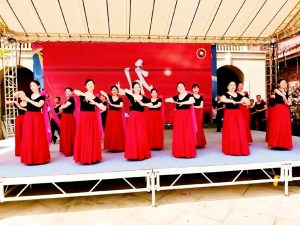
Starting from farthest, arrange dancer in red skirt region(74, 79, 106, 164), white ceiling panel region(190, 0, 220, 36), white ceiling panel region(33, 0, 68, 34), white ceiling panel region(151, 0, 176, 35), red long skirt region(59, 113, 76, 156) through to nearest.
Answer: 1. white ceiling panel region(190, 0, 220, 36)
2. white ceiling panel region(151, 0, 176, 35)
3. white ceiling panel region(33, 0, 68, 34)
4. red long skirt region(59, 113, 76, 156)
5. dancer in red skirt region(74, 79, 106, 164)

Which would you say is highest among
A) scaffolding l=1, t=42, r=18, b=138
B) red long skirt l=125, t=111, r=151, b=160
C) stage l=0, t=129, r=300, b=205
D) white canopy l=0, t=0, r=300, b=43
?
white canopy l=0, t=0, r=300, b=43

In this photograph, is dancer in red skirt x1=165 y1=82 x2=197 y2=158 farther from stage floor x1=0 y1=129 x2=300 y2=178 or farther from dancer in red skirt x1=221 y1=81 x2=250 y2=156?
dancer in red skirt x1=221 y1=81 x2=250 y2=156

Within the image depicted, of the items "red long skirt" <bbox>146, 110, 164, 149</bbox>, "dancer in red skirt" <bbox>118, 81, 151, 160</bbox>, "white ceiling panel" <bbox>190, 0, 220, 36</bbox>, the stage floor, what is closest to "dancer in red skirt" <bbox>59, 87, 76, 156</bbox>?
the stage floor

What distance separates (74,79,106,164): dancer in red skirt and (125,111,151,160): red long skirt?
0.44 meters

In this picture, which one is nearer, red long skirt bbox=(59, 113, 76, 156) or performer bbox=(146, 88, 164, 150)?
red long skirt bbox=(59, 113, 76, 156)

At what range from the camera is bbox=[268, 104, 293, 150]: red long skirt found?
469 cm

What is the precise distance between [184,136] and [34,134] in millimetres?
2218

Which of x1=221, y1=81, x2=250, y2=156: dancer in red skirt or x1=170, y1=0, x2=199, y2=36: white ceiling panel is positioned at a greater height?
x1=170, y1=0, x2=199, y2=36: white ceiling panel

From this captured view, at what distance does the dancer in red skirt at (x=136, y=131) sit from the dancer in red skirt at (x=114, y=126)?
91 centimetres

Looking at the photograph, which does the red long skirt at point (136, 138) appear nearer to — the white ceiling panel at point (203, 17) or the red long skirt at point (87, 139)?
the red long skirt at point (87, 139)

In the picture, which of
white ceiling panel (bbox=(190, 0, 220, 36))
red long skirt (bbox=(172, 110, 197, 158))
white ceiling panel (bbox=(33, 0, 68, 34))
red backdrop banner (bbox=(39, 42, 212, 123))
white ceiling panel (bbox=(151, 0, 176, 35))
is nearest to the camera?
red long skirt (bbox=(172, 110, 197, 158))

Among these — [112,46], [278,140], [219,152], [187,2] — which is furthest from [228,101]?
[112,46]

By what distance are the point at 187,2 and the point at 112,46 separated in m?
3.23

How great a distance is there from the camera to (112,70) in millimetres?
8539
